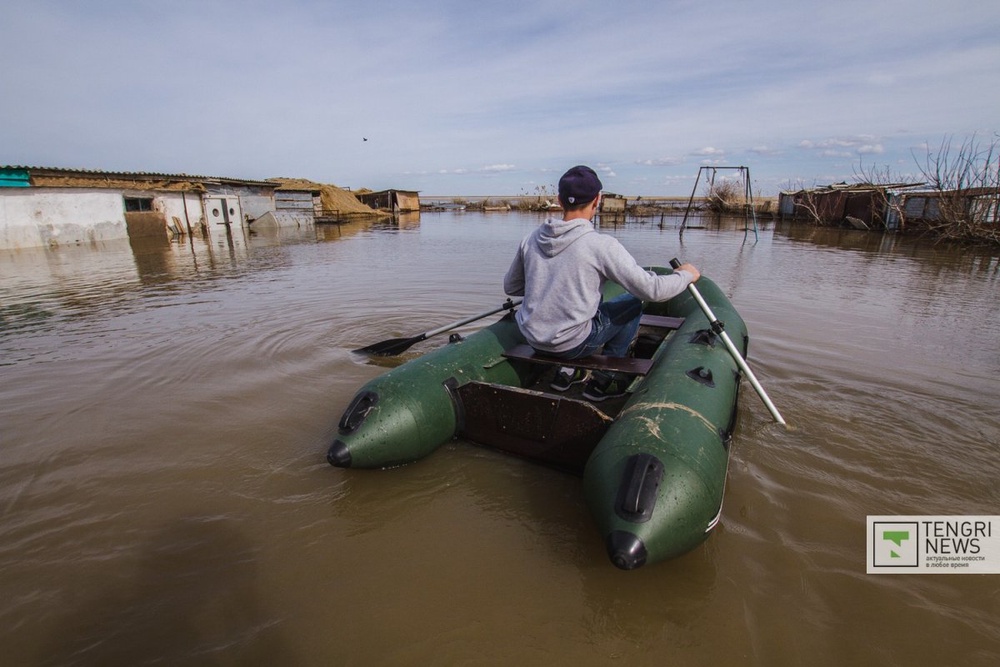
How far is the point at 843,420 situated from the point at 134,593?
5.31 m

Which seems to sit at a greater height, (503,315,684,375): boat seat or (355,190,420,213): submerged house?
(355,190,420,213): submerged house

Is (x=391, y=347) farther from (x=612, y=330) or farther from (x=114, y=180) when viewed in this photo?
(x=114, y=180)

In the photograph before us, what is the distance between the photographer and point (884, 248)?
16906 millimetres

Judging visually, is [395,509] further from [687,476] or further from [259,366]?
[259,366]

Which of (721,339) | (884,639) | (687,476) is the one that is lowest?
(884,639)

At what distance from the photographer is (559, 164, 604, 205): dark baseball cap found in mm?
A: 3201

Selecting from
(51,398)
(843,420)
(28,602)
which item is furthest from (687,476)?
(51,398)

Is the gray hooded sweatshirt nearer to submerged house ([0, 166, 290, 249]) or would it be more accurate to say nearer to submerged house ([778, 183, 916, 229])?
submerged house ([0, 166, 290, 249])

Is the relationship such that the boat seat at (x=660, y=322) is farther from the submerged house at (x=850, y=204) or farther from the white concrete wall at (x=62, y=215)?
the submerged house at (x=850, y=204)

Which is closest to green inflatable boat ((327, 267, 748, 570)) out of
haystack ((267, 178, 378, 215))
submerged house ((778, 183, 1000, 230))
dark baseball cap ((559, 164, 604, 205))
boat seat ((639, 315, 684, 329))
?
→ boat seat ((639, 315, 684, 329))

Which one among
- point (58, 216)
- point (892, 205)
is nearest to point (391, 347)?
point (58, 216)

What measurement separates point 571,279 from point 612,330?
2.86 ft

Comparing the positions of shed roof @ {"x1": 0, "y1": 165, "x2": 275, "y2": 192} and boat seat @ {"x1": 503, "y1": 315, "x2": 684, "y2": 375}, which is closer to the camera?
boat seat @ {"x1": 503, "y1": 315, "x2": 684, "y2": 375}

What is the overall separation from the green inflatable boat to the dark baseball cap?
4.15 feet
